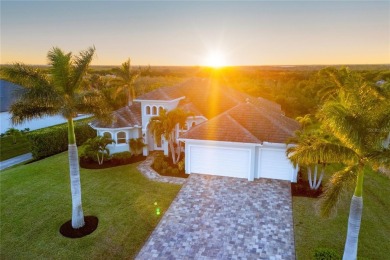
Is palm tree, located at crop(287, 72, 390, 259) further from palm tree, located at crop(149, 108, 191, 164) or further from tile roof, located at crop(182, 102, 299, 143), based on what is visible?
palm tree, located at crop(149, 108, 191, 164)

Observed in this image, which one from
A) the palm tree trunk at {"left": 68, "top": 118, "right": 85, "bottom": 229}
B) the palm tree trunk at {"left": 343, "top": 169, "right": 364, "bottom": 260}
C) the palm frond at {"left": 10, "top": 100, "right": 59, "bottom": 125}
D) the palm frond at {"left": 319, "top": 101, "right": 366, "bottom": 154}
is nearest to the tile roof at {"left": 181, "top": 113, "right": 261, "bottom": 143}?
the palm tree trunk at {"left": 68, "top": 118, "right": 85, "bottom": 229}

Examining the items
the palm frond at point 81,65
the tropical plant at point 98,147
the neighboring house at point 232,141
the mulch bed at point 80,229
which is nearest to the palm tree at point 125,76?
the neighboring house at point 232,141

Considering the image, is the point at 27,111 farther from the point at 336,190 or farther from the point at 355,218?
the point at 355,218

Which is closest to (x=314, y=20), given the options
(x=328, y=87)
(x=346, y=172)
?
(x=328, y=87)

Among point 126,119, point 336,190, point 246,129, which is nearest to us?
point 336,190

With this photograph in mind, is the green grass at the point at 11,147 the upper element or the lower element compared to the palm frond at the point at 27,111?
lower

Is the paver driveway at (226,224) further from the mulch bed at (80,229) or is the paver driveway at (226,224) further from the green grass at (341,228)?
the mulch bed at (80,229)

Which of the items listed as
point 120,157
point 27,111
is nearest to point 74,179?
point 27,111
